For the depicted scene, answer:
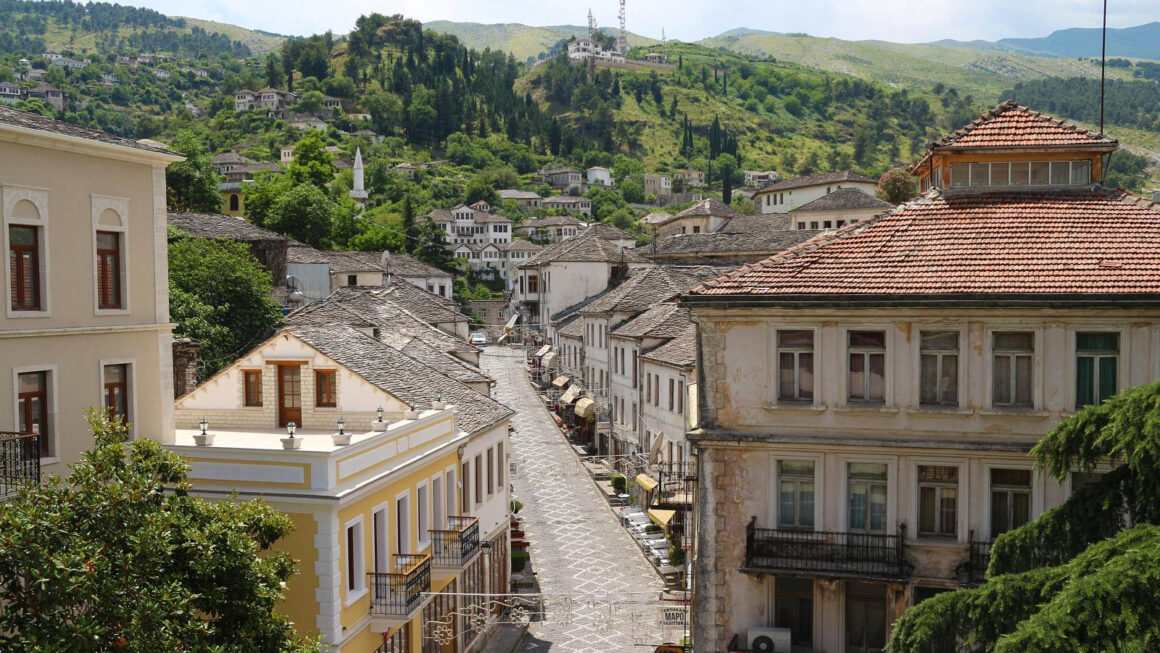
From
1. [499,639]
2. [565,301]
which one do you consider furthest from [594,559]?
[565,301]

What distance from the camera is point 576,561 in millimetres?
35656

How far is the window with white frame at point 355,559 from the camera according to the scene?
69.7ft

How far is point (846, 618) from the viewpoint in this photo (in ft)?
66.7

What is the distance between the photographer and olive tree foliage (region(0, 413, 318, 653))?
11.3 meters

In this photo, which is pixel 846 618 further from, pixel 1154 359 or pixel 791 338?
pixel 1154 359

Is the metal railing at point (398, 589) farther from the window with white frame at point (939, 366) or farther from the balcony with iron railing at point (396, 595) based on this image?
the window with white frame at point (939, 366)

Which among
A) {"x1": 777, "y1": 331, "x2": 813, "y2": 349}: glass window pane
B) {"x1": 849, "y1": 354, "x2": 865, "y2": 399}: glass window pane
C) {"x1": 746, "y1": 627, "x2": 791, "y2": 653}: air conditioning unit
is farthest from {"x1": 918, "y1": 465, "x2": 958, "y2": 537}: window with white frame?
{"x1": 746, "y1": 627, "x2": 791, "y2": 653}: air conditioning unit

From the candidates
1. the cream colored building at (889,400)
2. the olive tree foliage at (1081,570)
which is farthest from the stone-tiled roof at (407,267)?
the olive tree foliage at (1081,570)

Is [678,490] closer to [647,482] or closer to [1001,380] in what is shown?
[647,482]

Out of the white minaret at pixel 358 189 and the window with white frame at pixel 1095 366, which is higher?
the white minaret at pixel 358 189

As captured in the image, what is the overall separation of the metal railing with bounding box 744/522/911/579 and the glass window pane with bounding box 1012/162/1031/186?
795 centimetres

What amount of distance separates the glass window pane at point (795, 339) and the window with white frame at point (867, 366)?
2.42 ft

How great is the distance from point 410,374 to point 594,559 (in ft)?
33.5

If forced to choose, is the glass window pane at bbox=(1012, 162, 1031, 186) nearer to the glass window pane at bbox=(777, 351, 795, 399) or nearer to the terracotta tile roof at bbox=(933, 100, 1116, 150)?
the terracotta tile roof at bbox=(933, 100, 1116, 150)
